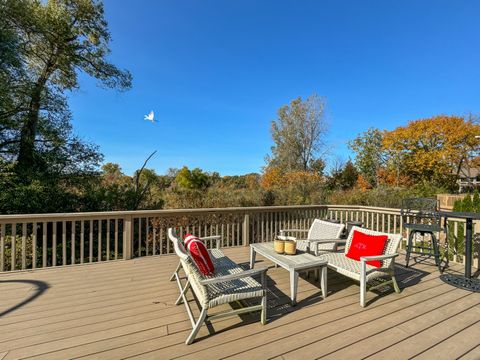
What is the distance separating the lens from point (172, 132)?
35.7ft

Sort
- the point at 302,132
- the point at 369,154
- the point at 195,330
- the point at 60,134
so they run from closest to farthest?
the point at 195,330 → the point at 60,134 → the point at 302,132 → the point at 369,154

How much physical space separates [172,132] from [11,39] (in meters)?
6.23

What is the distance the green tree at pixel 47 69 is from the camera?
5.39 m

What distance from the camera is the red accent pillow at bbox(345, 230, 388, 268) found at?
9.12ft

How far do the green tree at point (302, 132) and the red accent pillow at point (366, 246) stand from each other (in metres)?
11.7

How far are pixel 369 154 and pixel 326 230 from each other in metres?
18.3

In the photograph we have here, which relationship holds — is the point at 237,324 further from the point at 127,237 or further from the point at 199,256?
the point at 127,237

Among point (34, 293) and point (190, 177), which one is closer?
point (34, 293)

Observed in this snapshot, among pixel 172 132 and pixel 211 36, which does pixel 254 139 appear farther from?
pixel 211 36

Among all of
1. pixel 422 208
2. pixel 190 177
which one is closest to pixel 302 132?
pixel 190 177

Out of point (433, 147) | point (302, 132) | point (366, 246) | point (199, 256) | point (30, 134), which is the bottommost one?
point (366, 246)

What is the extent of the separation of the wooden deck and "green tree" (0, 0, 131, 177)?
13.2ft

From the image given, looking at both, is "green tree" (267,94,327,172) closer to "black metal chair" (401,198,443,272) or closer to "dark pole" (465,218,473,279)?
"black metal chair" (401,198,443,272)

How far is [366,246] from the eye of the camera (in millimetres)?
2879
